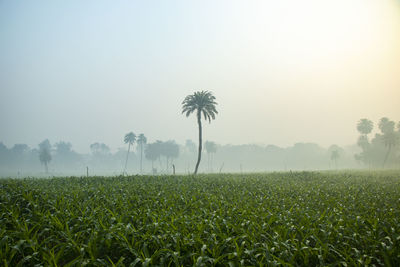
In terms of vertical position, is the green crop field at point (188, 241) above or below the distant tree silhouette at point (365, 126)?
below

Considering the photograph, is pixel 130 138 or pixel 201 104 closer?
pixel 201 104

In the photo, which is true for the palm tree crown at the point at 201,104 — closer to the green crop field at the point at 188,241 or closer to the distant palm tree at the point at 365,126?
the green crop field at the point at 188,241

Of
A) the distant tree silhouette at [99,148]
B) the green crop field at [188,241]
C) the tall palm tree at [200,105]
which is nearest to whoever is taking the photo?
the green crop field at [188,241]

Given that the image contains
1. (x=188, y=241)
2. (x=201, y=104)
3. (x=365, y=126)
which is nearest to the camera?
(x=188, y=241)

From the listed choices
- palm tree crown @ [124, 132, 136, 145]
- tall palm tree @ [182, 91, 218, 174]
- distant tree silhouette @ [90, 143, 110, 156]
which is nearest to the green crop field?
tall palm tree @ [182, 91, 218, 174]

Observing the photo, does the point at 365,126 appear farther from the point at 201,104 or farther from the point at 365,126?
the point at 201,104

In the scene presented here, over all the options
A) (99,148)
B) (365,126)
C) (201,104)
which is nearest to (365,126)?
(365,126)

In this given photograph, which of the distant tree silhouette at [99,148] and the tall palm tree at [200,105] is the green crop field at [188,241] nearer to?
the tall palm tree at [200,105]

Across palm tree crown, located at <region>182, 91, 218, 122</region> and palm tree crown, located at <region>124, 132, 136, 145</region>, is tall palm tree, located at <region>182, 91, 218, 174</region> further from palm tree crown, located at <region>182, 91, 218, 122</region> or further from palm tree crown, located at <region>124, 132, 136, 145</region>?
palm tree crown, located at <region>124, 132, 136, 145</region>

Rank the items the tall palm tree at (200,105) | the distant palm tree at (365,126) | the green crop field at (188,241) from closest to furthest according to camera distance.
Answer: the green crop field at (188,241), the tall palm tree at (200,105), the distant palm tree at (365,126)

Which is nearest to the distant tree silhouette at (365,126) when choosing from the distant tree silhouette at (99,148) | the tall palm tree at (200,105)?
the tall palm tree at (200,105)

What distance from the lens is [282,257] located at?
208 inches

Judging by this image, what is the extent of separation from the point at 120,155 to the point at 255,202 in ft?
617

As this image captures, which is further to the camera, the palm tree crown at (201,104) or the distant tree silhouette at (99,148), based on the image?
the distant tree silhouette at (99,148)
